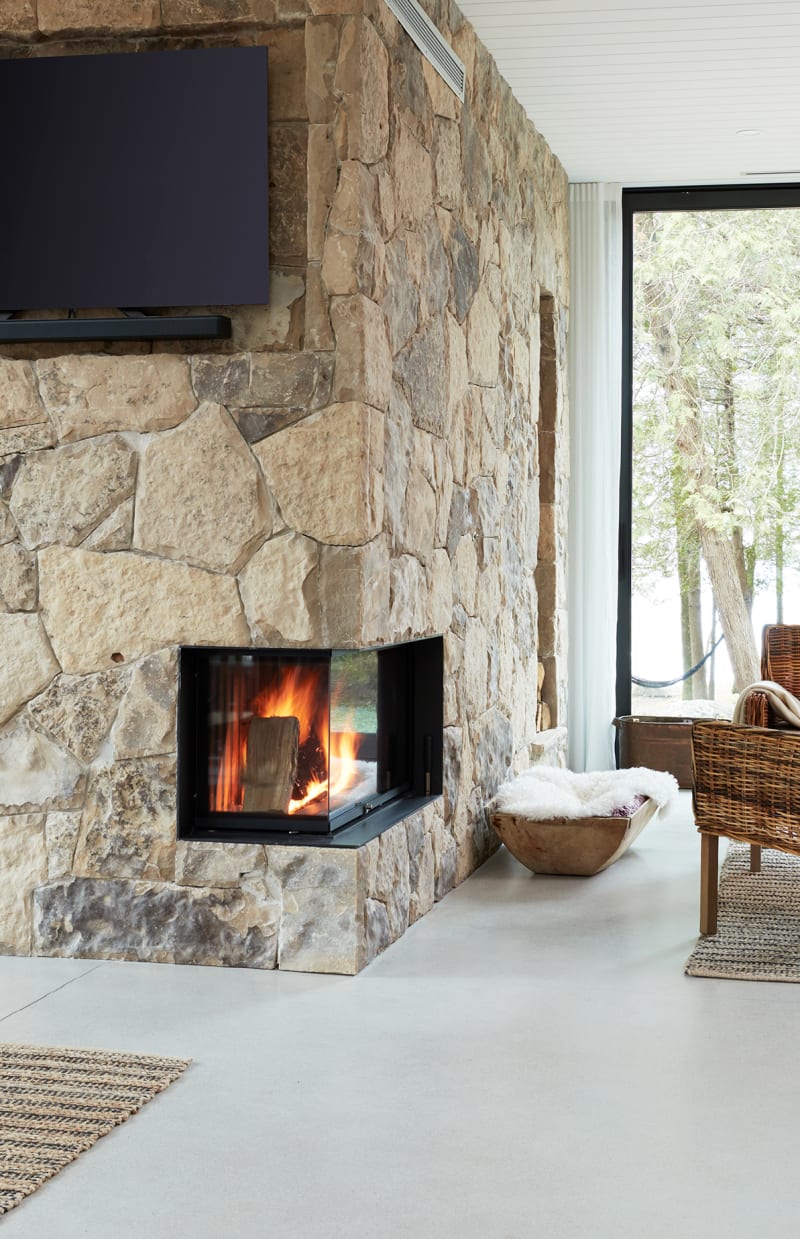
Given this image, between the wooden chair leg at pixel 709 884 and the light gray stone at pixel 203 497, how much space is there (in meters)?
1.41

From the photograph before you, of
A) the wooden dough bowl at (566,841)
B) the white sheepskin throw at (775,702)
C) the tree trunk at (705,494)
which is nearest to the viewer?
the white sheepskin throw at (775,702)

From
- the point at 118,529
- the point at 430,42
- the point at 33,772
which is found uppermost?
the point at 430,42

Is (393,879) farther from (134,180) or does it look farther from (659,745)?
(659,745)

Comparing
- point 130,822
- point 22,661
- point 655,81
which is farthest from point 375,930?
point 655,81

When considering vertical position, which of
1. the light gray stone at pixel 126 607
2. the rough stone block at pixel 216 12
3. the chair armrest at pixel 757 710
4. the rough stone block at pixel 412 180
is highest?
the rough stone block at pixel 216 12

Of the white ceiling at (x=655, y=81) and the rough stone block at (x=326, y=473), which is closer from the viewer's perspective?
the rough stone block at (x=326, y=473)

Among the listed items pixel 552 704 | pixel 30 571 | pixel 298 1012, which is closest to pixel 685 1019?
pixel 298 1012

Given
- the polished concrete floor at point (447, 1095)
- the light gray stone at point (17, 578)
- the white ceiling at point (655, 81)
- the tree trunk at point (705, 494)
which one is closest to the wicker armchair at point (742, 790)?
the polished concrete floor at point (447, 1095)

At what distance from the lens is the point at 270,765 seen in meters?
3.46

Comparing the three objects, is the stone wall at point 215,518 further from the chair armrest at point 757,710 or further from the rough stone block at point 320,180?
the chair armrest at point 757,710

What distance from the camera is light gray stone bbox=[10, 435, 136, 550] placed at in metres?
3.38

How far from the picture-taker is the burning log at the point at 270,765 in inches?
135

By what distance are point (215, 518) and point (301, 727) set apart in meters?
0.56

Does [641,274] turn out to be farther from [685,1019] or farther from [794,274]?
[685,1019]
